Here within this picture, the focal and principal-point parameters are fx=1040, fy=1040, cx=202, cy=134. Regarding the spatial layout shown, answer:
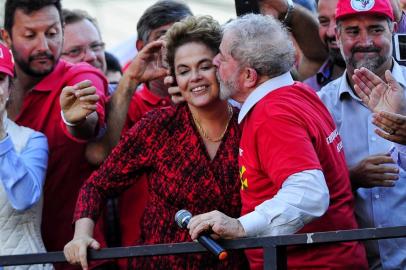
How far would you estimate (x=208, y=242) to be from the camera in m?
3.81

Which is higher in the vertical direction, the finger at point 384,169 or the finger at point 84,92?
the finger at point 84,92

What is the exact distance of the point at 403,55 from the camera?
4840mm

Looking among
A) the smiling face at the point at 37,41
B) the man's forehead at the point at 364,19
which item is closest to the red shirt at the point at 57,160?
the smiling face at the point at 37,41

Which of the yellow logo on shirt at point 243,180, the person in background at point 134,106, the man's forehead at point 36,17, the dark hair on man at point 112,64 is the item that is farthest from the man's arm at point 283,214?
the dark hair on man at point 112,64

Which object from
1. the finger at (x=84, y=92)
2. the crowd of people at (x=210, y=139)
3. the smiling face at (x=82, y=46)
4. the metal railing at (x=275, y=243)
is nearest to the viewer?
the metal railing at (x=275, y=243)

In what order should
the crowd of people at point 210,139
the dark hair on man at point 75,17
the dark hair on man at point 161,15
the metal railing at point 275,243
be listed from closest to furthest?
1. the metal railing at point 275,243
2. the crowd of people at point 210,139
3. the dark hair on man at point 161,15
4. the dark hair on man at point 75,17

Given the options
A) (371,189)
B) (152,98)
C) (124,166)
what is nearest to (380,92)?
(371,189)

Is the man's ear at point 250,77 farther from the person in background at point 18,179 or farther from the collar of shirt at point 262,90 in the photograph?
the person in background at point 18,179

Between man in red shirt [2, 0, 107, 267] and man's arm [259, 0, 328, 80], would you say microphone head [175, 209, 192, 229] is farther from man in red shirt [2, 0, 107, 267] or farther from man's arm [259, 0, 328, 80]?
man's arm [259, 0, 328, 80]

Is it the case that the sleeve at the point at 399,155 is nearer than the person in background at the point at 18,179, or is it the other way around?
the sleeve at the point at 399,155

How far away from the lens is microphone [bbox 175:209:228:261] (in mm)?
3742

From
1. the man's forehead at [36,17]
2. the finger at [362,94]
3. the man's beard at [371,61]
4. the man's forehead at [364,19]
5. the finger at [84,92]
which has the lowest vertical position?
the finger at [362,94]

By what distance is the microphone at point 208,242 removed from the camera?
3.74m

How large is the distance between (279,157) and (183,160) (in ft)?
2.51
